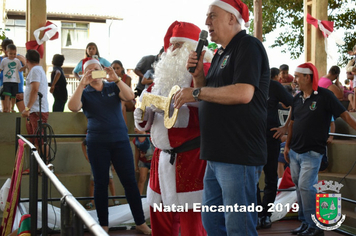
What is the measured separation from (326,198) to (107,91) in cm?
254

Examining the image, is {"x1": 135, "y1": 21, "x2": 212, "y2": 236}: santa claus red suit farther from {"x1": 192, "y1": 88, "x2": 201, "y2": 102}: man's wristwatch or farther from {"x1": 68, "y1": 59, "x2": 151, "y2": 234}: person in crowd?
Result: {"x1": 68, "y1": 59, "x2": 151, "y2": 234}: person in crowd

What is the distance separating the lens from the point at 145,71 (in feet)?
22.9

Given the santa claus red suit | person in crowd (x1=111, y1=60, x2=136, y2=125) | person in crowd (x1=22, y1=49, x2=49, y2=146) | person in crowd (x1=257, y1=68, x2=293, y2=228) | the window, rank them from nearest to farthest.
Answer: the santa claus red suit
person in crowd (x1=257, y1=68, x2=293, y2=228)
person in crowd (x1=22, y1=49, x2=49, y2=146)
person in crowd (x1=111, y1=60, x2=136, y2=125)
the window

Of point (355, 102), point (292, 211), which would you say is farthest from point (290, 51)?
point (292, 211)

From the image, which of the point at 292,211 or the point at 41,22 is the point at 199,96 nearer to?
the point at 292,211

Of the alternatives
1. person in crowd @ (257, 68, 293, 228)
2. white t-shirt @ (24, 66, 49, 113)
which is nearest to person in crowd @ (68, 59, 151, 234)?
person in crowd @ (257, 68, 293, 228)

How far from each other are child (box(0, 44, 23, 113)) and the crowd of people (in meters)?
3.62

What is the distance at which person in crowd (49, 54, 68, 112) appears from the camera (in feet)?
23.9

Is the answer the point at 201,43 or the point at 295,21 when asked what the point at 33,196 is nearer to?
the point at 201,43

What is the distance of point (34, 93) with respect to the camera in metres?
5.89

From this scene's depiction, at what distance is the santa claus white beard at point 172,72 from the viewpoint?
291 centimetres

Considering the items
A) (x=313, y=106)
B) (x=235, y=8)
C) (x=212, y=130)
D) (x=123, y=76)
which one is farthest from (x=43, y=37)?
(x=212, y=130)

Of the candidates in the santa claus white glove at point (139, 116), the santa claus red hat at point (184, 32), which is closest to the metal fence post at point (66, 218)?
the santa claus white glove at point (139, 116)

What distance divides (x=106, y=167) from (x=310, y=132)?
2017 millimetres
